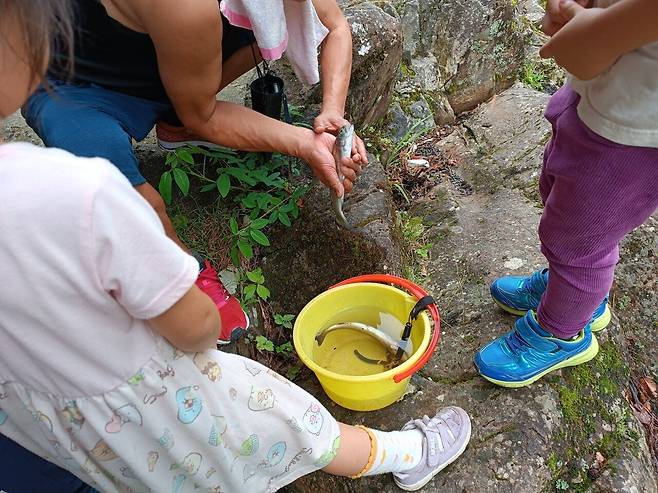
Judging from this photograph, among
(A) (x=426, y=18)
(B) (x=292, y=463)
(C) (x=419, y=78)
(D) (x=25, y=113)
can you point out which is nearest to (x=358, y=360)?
(B) (x=292, y=463)

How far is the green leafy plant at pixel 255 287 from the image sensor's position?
2510mm

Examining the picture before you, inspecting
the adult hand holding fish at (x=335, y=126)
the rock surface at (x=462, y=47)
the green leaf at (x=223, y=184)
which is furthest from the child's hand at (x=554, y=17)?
the rock surface at (x=462, y=47)

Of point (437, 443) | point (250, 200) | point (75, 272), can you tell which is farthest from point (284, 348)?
point (75, 272)

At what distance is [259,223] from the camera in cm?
254

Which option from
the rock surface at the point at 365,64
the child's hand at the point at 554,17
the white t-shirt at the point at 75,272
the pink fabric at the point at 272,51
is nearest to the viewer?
the white t-shirt at the point at 75,272

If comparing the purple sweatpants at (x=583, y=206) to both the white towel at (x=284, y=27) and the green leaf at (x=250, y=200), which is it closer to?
the white towel at (x=284, y=27)

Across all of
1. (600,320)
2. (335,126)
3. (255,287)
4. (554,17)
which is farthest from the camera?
(255,287)

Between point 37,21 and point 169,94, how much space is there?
3.85 ft

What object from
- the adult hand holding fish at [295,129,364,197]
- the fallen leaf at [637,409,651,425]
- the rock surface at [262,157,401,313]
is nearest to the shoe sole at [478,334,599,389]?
the fallen leaf at [637,409,651,425]

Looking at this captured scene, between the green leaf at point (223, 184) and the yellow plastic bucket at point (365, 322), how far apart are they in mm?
653

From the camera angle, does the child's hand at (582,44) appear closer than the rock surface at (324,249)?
Yes

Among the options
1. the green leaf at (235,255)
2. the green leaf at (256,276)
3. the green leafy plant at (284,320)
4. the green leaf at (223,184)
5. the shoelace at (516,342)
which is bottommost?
the green leafy plant at (284,320)

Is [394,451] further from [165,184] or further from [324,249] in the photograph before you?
[165,184]

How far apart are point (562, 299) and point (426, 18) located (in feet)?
9.89
